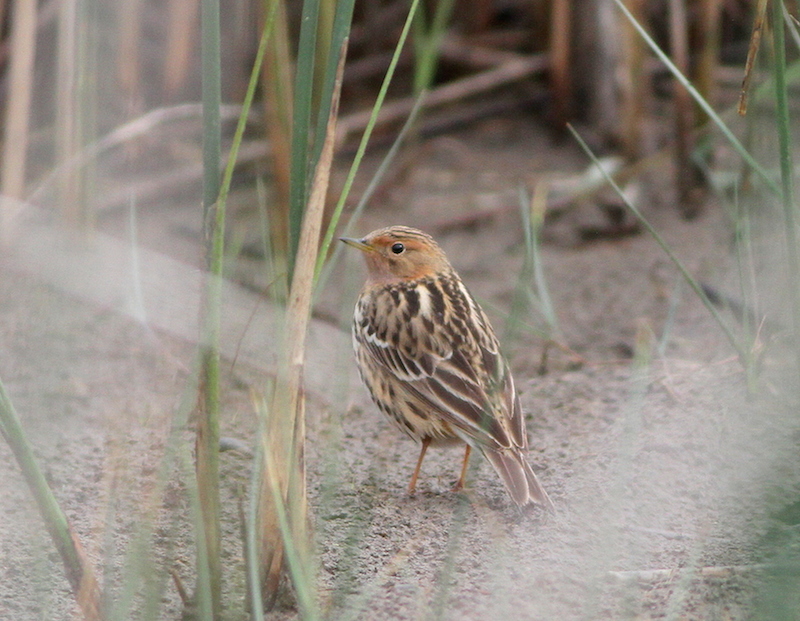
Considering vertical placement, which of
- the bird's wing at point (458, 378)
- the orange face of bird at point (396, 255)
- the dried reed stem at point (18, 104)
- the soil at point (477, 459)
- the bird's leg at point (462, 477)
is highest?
the dried reed stem at point (18, 104)

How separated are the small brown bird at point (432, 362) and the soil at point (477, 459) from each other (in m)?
0.14

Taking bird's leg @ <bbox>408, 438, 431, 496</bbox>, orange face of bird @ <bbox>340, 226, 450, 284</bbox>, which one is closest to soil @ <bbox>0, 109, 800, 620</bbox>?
bird's leg @ <bbox>408, 438, 431, 496</bbox>

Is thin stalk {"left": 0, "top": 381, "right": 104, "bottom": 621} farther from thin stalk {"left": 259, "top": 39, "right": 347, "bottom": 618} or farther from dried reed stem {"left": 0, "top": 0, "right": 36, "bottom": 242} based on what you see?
dried reed stem {"left": 0, "top": 0, "right": 36, "bottom": 242}

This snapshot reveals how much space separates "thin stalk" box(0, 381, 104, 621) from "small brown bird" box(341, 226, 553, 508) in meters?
1.26

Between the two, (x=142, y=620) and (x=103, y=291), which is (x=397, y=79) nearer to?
(x=103, y=291)

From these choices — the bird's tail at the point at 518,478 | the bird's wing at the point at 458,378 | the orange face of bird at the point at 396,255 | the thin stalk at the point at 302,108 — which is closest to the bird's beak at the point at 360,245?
the orange face of bird at the point at 396,255

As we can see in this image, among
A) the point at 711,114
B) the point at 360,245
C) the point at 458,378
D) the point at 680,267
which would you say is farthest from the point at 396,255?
the point at 711,114

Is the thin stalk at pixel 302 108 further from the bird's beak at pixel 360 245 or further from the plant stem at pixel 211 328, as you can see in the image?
the bird's beak at pixel 360 245

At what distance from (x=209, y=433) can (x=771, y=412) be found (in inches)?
78.8

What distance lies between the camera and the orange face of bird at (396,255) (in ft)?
13.8

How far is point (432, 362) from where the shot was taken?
3611 mm

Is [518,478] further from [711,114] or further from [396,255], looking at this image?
[396,255]

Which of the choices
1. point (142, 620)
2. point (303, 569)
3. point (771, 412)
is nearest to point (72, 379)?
point (142, 620)

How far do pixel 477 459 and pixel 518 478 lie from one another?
687mm
